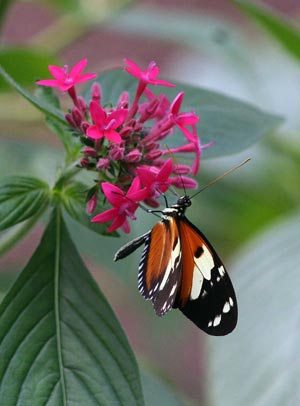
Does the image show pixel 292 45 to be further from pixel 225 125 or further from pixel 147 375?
pixel 147 375

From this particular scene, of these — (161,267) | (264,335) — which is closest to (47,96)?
(161,267)

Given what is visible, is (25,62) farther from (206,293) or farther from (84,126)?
(206,293)

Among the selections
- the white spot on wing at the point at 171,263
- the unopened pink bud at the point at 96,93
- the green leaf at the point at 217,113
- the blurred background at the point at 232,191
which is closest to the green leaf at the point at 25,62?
the blurred background at the point at 232,191

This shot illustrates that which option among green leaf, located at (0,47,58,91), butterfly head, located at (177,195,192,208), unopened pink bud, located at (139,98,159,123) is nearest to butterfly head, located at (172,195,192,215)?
butterfly head, located at (177,195,192,208)

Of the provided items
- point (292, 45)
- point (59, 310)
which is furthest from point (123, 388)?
point (292, 45)

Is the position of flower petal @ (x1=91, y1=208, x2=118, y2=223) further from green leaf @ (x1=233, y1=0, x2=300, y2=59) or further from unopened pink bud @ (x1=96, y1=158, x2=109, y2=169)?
green leaf @ (x1=233, y1=0, x2=300, y2=59)

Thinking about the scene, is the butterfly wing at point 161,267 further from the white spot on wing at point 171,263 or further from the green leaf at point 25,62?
the green leaf at point 25,62
